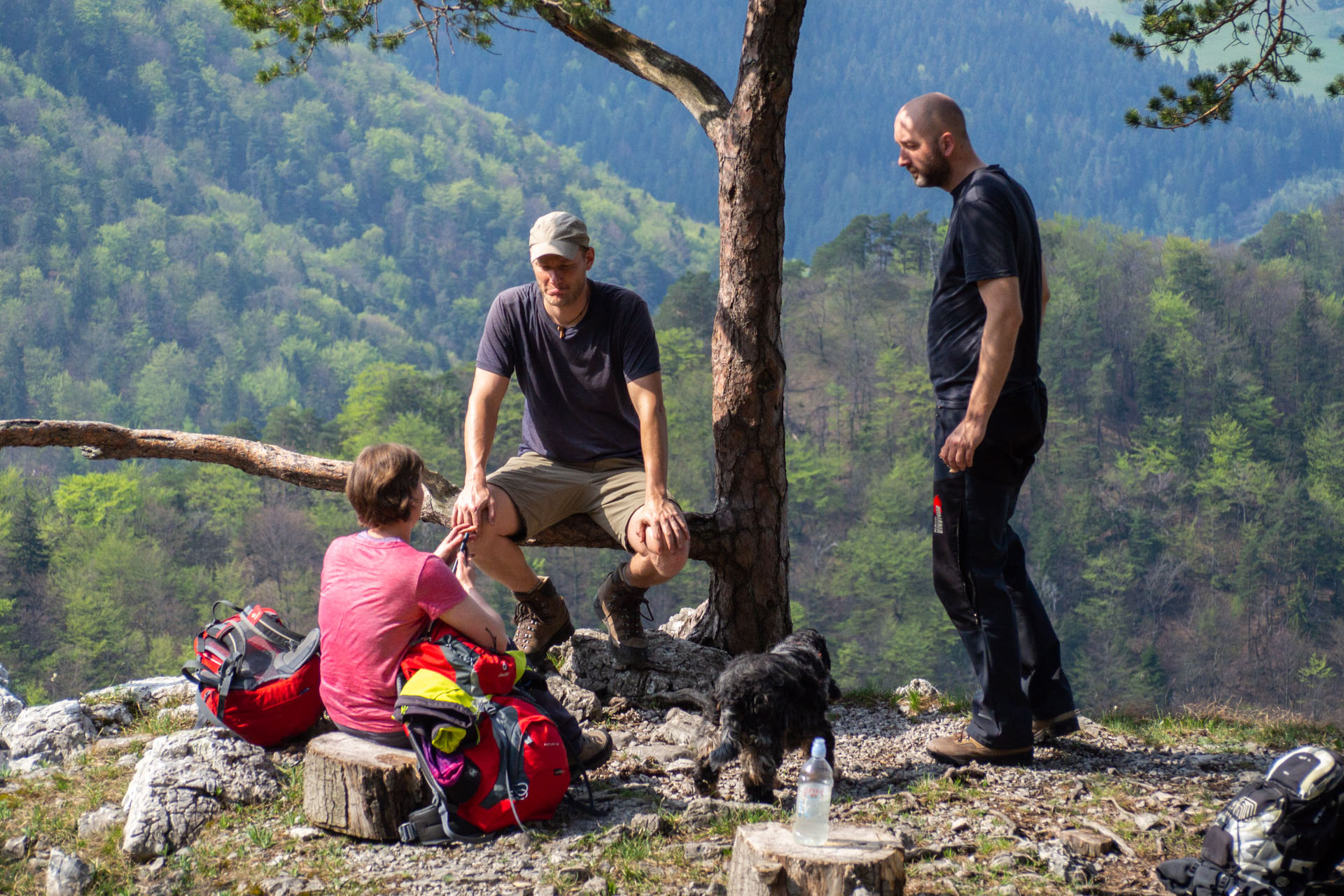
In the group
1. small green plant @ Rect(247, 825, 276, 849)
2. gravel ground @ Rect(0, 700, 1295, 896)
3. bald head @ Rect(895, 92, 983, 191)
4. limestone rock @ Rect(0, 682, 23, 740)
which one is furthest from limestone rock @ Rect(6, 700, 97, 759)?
bald head @ Rect(895, 92, 983, 191)

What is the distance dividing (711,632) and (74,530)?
49.5 metres

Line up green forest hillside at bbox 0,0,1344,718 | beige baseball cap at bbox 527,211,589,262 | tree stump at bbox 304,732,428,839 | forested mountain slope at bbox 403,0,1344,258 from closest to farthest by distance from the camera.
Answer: tree stump at bbox 304,732,428,839 → beige baseball cap at bbox 527,211,589,262 → green forest hillside at bbox 0,0,1344,718 → forested mountain slope at bbox 403,0,1344,258

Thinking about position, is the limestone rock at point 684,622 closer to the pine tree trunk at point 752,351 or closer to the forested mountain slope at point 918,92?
the pine tree trunk at point 752,351

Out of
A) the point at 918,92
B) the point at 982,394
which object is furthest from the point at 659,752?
the point at 918,92

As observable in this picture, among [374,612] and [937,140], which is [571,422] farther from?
[937,140]

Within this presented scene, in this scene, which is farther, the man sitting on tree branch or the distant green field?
the distant green field

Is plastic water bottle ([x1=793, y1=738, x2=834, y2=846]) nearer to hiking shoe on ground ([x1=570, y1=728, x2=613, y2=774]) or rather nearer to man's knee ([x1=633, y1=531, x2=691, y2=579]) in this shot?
hiking shoe on ground ([x1=570, y1=728, x2=613, y2=774])

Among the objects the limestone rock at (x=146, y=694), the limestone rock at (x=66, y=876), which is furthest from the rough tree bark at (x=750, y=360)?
the limestone rock at (x=66, y=876)

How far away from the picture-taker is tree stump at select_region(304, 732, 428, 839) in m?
2.96

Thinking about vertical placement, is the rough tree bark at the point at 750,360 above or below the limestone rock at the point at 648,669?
above

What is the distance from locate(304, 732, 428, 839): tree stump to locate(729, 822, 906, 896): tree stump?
1.05 metres

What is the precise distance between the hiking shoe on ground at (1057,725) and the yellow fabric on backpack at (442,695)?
2.04 meters

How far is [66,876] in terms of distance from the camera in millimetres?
2855

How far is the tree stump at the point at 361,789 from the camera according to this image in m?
2.96
